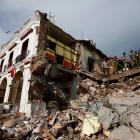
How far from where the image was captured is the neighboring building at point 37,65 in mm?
17505

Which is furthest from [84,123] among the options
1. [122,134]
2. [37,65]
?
[37,65]

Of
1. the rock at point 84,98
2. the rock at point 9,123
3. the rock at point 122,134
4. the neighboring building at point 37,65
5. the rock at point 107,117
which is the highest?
the neighboring building at point 37,65

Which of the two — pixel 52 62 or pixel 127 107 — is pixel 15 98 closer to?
pixel 52 62

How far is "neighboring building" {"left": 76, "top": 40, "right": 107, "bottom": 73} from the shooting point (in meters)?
23.4

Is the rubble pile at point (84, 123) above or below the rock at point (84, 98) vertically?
below

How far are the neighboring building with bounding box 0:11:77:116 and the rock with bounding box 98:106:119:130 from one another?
4.67m

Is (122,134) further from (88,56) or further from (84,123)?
(88,56)

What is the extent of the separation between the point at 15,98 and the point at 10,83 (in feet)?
5.72

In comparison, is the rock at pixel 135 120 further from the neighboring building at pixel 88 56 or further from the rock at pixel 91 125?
the neighboring building at pixel 88 56

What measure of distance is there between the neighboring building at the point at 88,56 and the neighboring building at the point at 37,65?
0.74 meters

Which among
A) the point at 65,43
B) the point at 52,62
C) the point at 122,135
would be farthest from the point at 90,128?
A: the point at 65,43

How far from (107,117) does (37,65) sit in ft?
23.6

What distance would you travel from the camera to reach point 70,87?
2147 centimetres

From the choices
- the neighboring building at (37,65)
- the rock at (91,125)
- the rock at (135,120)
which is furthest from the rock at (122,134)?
the neighboring building at (37,65)
